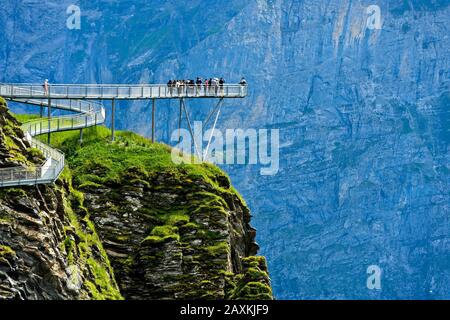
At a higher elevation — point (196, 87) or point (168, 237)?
point (196, 87)

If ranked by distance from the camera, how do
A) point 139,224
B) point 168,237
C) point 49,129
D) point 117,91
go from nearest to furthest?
point 168,237 < point 139,224 < point 49,129 < point 117,91

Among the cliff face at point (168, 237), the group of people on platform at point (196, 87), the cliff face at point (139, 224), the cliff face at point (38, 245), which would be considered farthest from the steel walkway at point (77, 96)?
the cliff face at point (168, 237)

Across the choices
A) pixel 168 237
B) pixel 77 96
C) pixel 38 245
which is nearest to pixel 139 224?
pixel 168 237

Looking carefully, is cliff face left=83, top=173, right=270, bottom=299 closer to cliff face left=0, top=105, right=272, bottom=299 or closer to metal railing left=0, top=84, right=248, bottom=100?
cliff face left=0, top=105, right=272, bottom=299

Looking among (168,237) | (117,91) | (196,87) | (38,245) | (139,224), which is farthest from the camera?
(196,87)

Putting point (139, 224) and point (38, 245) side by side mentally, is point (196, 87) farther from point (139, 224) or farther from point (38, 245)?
point (38, 245)

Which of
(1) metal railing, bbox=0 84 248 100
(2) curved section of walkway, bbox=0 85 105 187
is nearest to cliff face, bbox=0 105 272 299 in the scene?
(2) curved section of walkway, bbox=0 85 105 187

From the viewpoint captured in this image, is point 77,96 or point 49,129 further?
point 77,96

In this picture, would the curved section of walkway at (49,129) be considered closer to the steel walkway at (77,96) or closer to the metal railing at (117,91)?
the steel walkway at (77,96)
